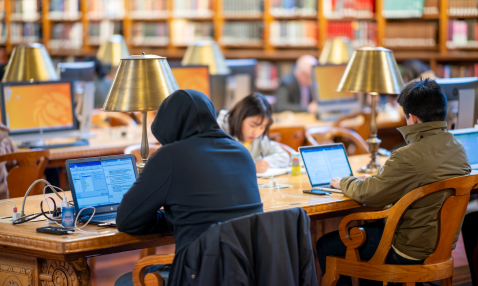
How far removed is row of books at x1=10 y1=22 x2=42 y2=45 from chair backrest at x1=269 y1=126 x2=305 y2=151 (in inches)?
215

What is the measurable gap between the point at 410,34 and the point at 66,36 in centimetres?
497

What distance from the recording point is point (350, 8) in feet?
23.4

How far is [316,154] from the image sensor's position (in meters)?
2.77

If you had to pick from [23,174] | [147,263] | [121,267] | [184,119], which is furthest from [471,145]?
[23,174]

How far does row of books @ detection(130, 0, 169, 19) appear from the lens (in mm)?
7949

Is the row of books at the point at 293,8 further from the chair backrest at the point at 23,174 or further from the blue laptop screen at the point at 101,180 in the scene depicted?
the blue laptop screen at the point at 101,180

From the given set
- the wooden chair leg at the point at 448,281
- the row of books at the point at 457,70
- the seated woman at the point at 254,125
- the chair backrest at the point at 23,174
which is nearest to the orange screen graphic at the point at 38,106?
the chair backrest at the point at 23,174

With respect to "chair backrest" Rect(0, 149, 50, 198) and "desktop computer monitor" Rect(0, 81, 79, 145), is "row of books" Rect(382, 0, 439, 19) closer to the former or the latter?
"desktop computer monitor" Rect(0, 81, 79, 145)

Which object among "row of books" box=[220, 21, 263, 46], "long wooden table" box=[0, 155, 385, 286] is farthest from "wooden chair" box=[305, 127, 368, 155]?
"row of books" box=[220, 21, 263, 46]

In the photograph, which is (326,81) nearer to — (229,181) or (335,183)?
(335,183)

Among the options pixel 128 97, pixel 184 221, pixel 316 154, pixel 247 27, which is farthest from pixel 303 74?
pixel 184 221

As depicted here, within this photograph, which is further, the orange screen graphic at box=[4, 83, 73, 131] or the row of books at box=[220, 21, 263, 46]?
the row of books at box=[220, 21, 263, 46]

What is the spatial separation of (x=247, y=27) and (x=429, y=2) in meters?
2.30

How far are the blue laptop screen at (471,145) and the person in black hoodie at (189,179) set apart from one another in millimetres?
1521
